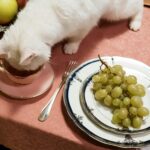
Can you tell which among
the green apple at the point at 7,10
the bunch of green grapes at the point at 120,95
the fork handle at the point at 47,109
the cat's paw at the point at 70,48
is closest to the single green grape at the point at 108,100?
the bunch of green grapes at the point at 120,95

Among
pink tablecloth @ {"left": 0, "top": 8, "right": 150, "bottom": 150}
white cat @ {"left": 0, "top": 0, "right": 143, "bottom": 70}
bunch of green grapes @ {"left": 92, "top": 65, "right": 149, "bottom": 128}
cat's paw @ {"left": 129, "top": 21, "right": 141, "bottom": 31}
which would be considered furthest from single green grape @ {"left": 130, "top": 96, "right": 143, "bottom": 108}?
cat's paw @ {"left": 129, "top": 21, "right": 141, "bottom": 31}

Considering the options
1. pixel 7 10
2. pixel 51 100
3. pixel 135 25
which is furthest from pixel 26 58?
pixel 135 25

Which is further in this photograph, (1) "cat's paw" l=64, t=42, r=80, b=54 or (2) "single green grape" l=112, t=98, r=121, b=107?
(1) "cat's paw" l=64, t=42, r=80, b=54

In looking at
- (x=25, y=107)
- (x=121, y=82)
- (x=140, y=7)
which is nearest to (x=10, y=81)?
(x=25, y=107)

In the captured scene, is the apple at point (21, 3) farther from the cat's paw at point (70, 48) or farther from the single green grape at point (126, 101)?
the single green grape at point (126, 101)

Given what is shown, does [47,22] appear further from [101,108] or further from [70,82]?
[101,108]

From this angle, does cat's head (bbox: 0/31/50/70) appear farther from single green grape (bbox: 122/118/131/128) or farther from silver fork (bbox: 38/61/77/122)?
single green grape (bbox: 122/118/131/128)

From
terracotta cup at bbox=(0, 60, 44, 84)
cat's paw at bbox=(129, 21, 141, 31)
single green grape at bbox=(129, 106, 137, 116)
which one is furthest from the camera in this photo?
cat's paw at bbox=(129, 21, 141, 31)
